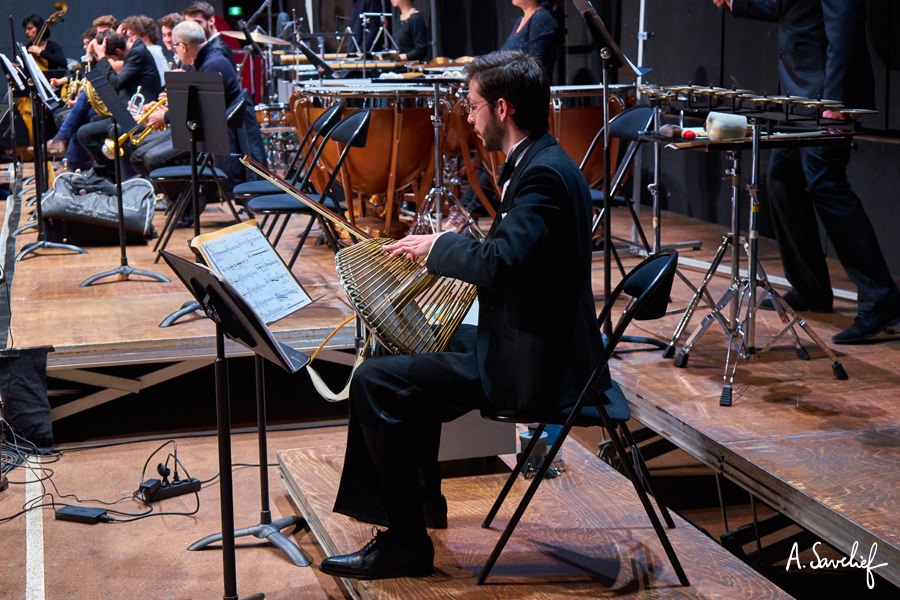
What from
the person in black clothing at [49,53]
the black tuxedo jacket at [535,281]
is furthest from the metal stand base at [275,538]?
the person in black clothing at [49,53]

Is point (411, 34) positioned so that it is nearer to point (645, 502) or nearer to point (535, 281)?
point (535, 281)

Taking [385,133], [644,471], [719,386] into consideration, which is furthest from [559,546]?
[385,133]

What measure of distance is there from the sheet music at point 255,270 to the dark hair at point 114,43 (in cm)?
637

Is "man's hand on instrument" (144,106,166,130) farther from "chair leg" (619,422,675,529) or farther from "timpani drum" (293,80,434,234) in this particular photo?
"chair leg" (619,422,675,529)

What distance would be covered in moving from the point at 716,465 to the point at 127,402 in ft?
9.54

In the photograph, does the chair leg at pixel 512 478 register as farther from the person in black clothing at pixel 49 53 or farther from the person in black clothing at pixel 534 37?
the person in black clothing at pixel 49 53

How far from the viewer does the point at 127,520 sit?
3.75 meters

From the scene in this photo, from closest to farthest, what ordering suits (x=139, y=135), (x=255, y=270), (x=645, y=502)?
(x=645, y=502), (x=255, y=270), (x=139, y=135)

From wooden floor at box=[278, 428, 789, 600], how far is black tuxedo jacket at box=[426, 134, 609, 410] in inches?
18.3

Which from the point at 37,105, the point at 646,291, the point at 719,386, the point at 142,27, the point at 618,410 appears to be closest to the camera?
the point at 646,291

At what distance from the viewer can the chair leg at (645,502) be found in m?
2.60

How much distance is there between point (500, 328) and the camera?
2.70 m

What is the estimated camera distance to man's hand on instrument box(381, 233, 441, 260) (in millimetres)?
2695

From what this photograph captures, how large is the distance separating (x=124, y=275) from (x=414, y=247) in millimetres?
3722
